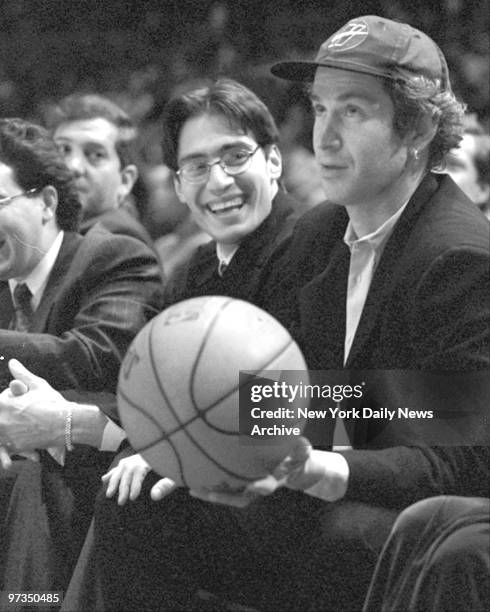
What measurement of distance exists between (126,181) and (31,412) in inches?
40.7

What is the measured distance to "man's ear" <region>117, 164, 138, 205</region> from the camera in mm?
2874

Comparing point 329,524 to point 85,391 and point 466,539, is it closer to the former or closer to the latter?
point 466,539

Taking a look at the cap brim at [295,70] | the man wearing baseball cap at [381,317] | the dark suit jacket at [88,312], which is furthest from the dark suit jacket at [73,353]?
the cap brim at [295,70]

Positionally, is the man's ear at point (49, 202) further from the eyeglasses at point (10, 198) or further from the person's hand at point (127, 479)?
the person's hand at point (127, 479)

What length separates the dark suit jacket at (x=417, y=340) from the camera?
157 centimetres

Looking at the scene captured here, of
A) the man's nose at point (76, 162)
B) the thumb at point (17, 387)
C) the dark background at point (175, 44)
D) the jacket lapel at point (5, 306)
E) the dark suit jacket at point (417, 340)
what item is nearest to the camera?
the dark suit jacket at point (417, 340)

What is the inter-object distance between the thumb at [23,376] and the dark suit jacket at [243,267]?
0.92ft

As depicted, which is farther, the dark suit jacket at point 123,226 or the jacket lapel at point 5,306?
the dark suit jacket at point 123,226

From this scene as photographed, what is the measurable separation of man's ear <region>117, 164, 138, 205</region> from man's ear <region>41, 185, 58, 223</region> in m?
0.66

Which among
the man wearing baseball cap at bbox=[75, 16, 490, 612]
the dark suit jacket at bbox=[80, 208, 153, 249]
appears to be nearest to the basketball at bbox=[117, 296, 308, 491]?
the man wearing baseball cap at bbox=[75, 16, 490, 612]

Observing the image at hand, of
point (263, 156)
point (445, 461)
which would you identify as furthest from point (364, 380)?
point (263, 156)

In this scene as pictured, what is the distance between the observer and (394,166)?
5.62ft

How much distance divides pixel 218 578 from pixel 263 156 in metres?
0.74

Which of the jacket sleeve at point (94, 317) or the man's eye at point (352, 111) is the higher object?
the man's eye at point (352, 111)
